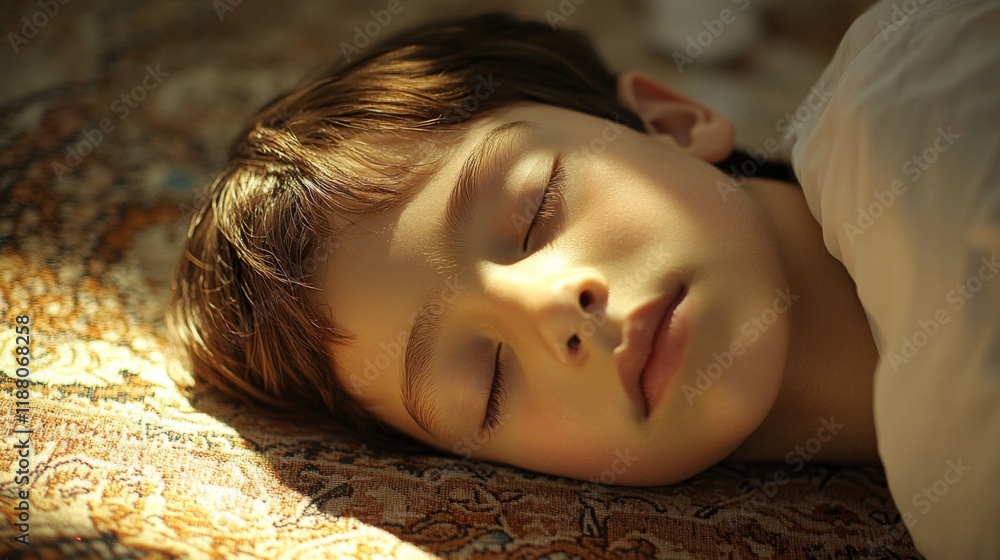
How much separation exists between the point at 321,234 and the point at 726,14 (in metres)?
1.16

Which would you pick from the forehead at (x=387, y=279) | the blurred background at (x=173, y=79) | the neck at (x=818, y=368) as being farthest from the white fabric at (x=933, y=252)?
the blurred background at (x=173, y=79)

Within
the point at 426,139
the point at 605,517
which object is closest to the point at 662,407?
the point at 605,517

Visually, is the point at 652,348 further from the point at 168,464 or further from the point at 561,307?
the point at 168,464

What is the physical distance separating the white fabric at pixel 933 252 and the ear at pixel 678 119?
30 cm

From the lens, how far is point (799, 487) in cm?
92

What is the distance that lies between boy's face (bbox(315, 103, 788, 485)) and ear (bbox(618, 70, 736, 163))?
176 mm

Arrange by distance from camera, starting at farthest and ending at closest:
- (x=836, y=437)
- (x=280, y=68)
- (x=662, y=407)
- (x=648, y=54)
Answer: (x=648, y=54), (x=280, y=68), (x=836, y=437), (x=662, y=407)

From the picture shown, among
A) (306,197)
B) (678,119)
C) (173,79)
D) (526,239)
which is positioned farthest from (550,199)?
(173,79)

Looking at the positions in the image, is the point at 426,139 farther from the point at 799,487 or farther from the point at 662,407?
the point at 799,487

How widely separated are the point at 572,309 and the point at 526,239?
5.0 inches

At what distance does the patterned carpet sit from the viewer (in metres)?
0.75

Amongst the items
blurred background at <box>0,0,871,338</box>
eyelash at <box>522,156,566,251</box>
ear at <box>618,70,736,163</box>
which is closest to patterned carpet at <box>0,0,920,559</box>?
blurred background at <box>0,0,871,338</box>

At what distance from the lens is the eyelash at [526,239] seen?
0.89 meters

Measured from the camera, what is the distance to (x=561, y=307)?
31.4 inches
